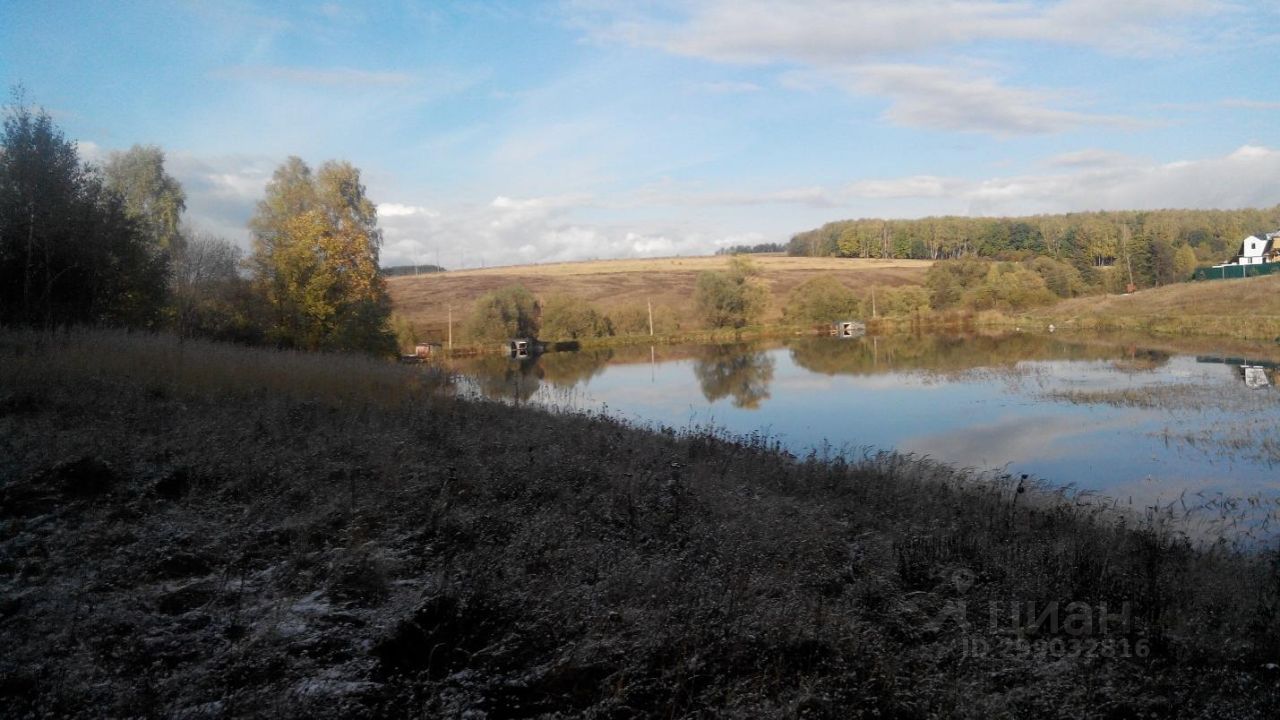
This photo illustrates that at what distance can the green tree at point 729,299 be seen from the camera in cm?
6831

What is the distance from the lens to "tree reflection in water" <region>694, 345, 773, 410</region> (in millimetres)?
26523

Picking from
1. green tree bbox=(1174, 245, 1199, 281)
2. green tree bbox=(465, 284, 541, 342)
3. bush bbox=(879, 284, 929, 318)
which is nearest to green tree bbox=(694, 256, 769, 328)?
bush bbox=(879, 284, 929, 318)

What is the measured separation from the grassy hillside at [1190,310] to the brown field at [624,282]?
24438 millimetres

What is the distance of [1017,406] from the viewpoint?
21.5 m

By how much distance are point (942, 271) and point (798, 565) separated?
244 feet

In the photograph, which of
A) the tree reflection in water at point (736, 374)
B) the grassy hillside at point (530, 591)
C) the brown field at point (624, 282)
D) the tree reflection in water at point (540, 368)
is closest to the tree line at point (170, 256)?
the tree reflection in water at point (540, 368)

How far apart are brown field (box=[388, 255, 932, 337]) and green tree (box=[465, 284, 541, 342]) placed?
519 cm

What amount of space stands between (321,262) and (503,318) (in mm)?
29896

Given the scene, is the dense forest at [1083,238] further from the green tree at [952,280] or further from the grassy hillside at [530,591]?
the grassy hillside at [530,591]

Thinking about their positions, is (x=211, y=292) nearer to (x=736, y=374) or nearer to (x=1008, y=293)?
(x=736, y=374)

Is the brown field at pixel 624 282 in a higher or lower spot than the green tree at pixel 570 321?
higher

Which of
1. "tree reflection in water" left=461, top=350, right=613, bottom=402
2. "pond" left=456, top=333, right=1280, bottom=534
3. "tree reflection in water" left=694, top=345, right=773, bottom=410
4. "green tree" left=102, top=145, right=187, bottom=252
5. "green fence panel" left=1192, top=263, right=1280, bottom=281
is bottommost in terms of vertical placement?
"pond" left=456, top=333, right=1280, bottom=534

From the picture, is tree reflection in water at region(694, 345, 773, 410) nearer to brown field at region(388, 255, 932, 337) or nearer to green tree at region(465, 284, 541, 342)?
green tree at region(465, 284, 541, 342)

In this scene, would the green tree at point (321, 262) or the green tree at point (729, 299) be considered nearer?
the green tree at point (321, 262)
